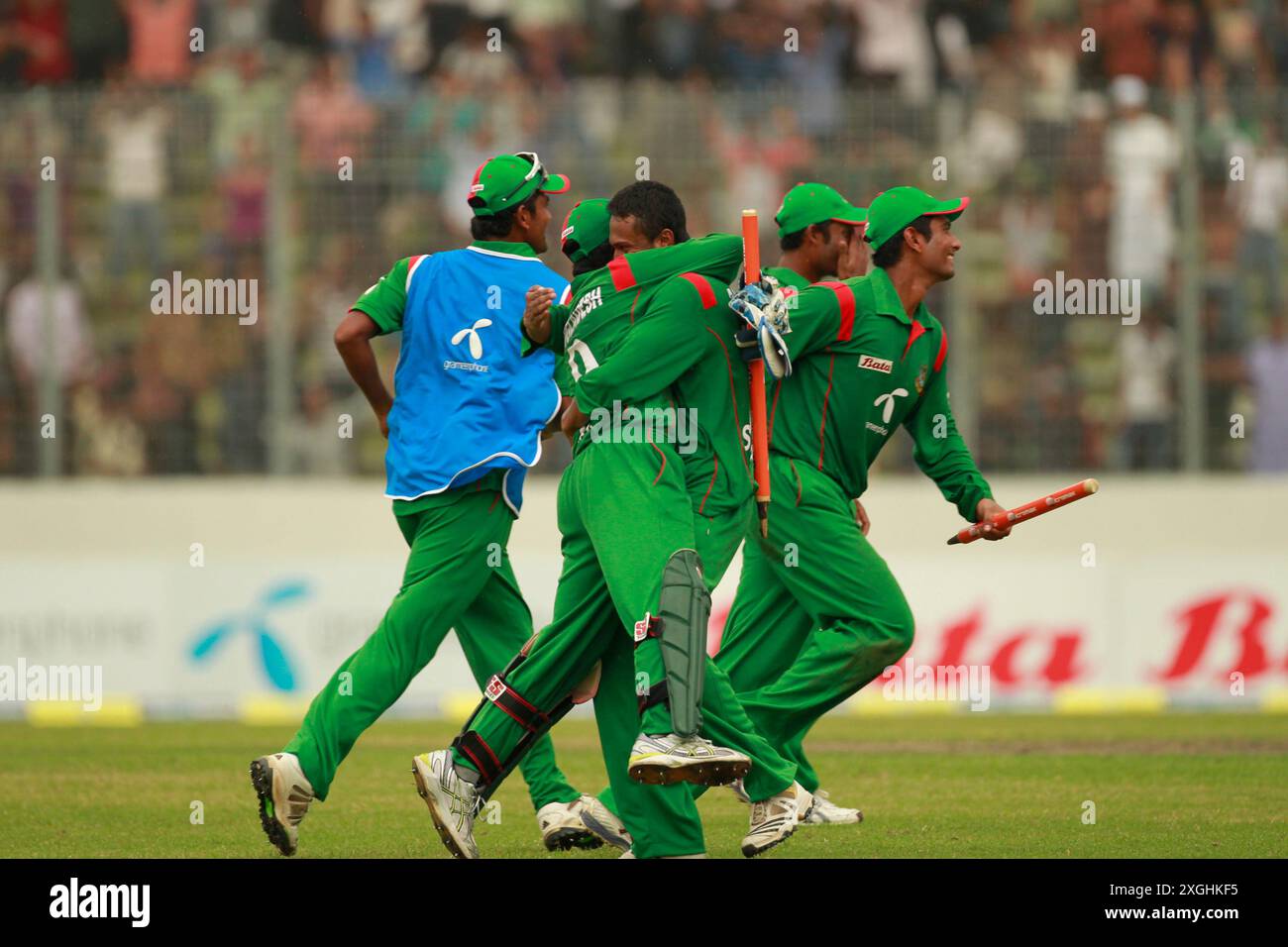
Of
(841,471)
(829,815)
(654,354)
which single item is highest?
(654,354)

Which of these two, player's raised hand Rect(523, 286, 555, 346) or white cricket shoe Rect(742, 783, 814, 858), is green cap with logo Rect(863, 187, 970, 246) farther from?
white cricket shoe Rect(742, 783, 814, 858)

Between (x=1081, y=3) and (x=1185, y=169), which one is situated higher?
(x=1081, y=3)

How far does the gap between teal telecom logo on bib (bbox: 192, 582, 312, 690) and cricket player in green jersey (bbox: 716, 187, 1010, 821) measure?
22.9ft

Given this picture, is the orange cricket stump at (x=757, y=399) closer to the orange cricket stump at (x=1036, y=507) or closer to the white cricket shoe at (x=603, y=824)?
the orange cricket stump at (x=1036, y=507)

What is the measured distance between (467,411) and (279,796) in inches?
68.5

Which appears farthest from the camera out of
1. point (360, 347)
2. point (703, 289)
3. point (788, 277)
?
point (788, 277)

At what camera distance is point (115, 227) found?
17156 millimetres

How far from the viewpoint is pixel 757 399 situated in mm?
8531

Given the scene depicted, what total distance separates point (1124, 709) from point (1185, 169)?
12.9ft

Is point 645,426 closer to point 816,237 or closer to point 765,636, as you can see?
point 765,636

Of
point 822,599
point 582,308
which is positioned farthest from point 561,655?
point 822,599

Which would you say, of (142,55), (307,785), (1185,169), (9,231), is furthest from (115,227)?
(307,785)

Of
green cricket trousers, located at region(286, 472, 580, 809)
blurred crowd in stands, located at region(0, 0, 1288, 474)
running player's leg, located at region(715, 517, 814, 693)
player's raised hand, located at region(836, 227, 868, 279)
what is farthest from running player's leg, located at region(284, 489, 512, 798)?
blurred crowd in stands, located at region(0, 0, 1288, 474)
